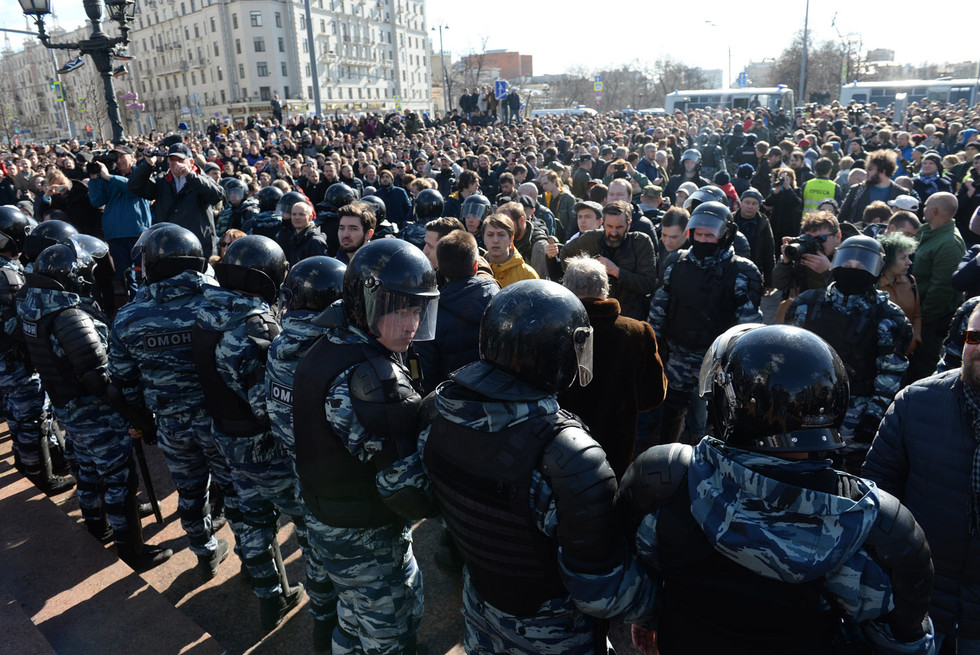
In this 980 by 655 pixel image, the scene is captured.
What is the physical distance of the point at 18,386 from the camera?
5.04 metres

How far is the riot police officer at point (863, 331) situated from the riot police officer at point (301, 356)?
116 inches

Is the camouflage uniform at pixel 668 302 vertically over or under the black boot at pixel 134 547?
over

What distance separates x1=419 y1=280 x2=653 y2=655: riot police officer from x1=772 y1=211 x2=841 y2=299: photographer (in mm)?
3530

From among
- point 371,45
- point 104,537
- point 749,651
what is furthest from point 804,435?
point 371,45

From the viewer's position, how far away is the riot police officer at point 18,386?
4855mm

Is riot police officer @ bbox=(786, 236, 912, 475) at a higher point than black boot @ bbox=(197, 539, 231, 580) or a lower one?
higher

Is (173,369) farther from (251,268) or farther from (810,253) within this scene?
(810,253)

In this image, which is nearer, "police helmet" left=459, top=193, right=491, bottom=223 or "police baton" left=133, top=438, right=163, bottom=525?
"police baton" left=133, top=438, right=163, bottom=525

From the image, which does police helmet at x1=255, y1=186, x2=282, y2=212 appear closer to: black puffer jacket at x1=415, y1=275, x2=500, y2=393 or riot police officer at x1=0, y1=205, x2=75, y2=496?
riot police officer at x1=0, y1=205, x2=75, y2=496

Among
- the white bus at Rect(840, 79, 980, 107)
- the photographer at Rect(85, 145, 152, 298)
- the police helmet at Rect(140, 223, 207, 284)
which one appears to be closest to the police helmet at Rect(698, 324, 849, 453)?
the police helmet at Rect(140, 223, 207, 284)

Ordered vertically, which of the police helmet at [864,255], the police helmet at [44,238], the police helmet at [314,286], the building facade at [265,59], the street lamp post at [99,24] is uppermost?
the building facade at [265,59]

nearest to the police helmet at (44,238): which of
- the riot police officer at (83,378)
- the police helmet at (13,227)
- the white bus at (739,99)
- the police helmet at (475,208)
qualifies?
the police helmet at (13,227)

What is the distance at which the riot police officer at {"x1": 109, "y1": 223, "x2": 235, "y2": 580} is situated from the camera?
3.52m

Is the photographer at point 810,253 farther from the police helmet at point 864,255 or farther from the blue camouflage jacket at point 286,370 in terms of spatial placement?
the blue camouflage jacket at point 286,370
